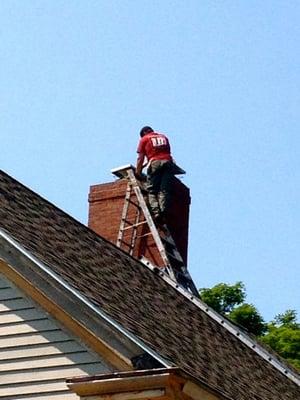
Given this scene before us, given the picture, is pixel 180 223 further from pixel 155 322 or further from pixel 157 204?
pixel 155 322

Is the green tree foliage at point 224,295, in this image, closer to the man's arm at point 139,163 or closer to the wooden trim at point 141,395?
the man's arm at point 139,163

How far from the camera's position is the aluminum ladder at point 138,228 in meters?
16.2

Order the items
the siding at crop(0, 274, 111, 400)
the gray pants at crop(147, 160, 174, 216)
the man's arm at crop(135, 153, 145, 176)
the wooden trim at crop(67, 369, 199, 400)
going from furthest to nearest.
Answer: the man's arm at crop(135, 153, 145, 176), the gray pants at crop(147, 160, 174, 216), the siding at crop(0, 274, 111, 400), the wooden trim at crop(67, 369, 199, 400)

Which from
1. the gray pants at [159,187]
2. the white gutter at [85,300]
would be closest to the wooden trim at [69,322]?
the white gutter at [85,300]

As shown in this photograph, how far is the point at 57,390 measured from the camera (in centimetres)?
948

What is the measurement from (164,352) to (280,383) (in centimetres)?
511

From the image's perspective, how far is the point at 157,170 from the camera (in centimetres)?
1670

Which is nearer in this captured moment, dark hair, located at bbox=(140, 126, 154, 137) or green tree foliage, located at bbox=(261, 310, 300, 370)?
dark hair, located at bbox=(140, 126, 154, 137)

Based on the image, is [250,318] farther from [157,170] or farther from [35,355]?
[35,355]

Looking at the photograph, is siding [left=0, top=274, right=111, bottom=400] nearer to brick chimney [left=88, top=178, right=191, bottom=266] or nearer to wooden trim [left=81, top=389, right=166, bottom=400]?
wooden trim [left=81, top=389, right=166, bottom=400]

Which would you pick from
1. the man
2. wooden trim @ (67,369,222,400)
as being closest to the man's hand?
the man

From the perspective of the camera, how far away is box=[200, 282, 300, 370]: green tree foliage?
24.3 m

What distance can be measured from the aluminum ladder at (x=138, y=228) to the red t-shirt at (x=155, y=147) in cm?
30

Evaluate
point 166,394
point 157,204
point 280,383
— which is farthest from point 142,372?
point 157,204
